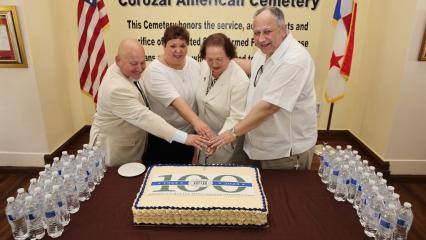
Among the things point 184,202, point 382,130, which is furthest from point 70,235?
point 382,130

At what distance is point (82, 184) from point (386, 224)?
Answer: 4.87ft

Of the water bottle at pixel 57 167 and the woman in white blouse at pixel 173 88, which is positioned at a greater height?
the woman in white blouse at pixel 173 88

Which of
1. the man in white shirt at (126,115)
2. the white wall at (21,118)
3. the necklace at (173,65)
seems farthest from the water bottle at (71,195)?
the white wall at (21,118)

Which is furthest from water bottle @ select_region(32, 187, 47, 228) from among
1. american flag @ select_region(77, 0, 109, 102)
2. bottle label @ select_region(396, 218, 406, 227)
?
american flag @ select_region(77, 0, 109, 102)

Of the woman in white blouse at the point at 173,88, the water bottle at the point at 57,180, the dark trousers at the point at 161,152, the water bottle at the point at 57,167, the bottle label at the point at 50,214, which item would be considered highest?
the woman in white blouse at the point at 173,88

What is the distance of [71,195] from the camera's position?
5.15ft

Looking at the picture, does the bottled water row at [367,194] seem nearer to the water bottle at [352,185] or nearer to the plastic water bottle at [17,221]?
the water bottle at [352,185]

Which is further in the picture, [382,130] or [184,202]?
[382,130]

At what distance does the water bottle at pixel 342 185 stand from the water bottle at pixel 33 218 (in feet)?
4.82

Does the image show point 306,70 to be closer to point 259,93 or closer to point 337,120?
point 259,93

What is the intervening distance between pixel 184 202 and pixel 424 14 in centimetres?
325

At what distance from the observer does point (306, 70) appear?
6.39 ft

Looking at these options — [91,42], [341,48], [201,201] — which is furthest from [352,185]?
[91,42]

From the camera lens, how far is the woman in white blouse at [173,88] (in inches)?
93.0
